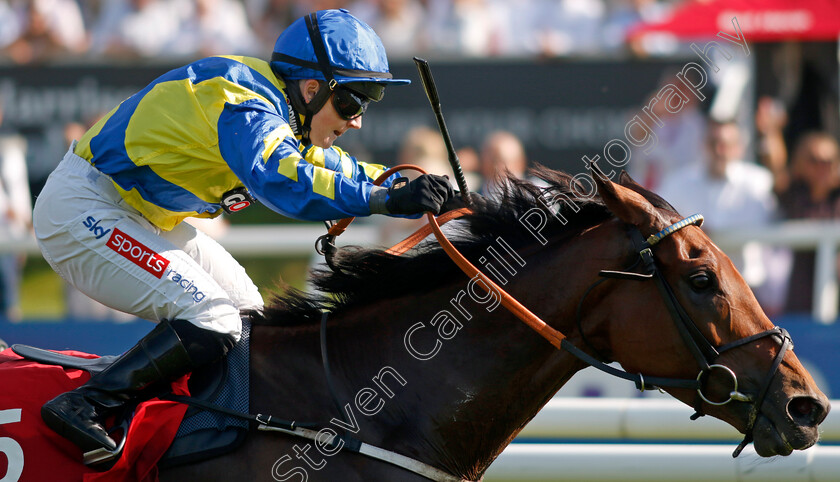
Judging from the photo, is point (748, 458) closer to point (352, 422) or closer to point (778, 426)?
point (778, 426)

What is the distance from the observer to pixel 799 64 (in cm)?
689

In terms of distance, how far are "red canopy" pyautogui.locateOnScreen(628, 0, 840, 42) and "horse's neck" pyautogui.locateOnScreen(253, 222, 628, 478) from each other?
192 inches

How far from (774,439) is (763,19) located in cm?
515

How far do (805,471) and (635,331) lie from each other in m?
1.68

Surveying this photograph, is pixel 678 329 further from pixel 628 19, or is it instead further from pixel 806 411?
pixel 628 19

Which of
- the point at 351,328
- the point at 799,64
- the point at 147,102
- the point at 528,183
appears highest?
the point at 147,102

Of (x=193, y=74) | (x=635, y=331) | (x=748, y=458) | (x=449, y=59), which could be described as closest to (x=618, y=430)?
(x=748, y=458)

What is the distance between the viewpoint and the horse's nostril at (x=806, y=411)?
98.5 inches

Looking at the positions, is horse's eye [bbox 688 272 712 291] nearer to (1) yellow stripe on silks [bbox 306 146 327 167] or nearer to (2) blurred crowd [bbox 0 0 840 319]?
(2) blurred crowd [bbox 0 0 840 319]

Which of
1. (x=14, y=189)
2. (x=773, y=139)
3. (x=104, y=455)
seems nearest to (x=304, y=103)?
(x=104, y=455)

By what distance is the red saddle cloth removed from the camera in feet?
8.47

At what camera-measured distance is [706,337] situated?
2.56m

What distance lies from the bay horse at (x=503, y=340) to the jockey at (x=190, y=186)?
234 mm

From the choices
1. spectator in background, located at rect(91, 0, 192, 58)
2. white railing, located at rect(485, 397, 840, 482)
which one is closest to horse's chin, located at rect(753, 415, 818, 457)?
white railing, located at rect(485, 397, 840, 482)
